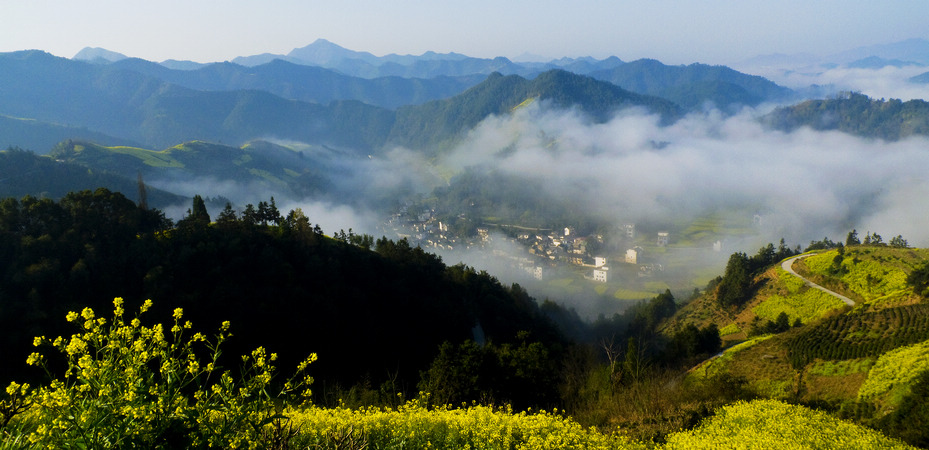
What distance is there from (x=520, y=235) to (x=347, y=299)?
114 m

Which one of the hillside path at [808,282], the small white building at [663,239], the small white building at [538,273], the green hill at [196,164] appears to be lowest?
the small white building at [538,273]

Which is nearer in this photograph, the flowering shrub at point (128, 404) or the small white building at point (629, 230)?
the flowering shrub at point (128, 404)

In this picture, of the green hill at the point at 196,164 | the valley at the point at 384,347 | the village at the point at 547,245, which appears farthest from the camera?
the green hill at the point at 196,164

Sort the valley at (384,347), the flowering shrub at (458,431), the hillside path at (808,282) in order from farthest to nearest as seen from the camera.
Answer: the hillside path at (808,282), the flowering shrub at (458,431), the valley at (384,347)

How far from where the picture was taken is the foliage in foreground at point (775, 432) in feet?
38.1

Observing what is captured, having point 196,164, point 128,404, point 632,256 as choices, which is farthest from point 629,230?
point 128,404

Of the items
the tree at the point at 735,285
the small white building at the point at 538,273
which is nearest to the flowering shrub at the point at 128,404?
the tree at the point at 735,285

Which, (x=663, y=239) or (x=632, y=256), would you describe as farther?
(x=663, y=239)

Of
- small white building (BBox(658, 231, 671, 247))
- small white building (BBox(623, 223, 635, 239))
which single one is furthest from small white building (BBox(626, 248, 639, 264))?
small white building (BBox(623, 223, 635, 239))

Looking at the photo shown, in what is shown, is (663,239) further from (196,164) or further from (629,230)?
(196,164)

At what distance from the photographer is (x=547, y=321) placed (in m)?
53.0

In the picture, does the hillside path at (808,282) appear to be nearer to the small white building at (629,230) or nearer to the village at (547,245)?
the village at (547,245)

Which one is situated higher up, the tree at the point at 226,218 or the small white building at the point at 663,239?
the tree at the point at 226,218

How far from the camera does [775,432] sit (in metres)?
12.6
